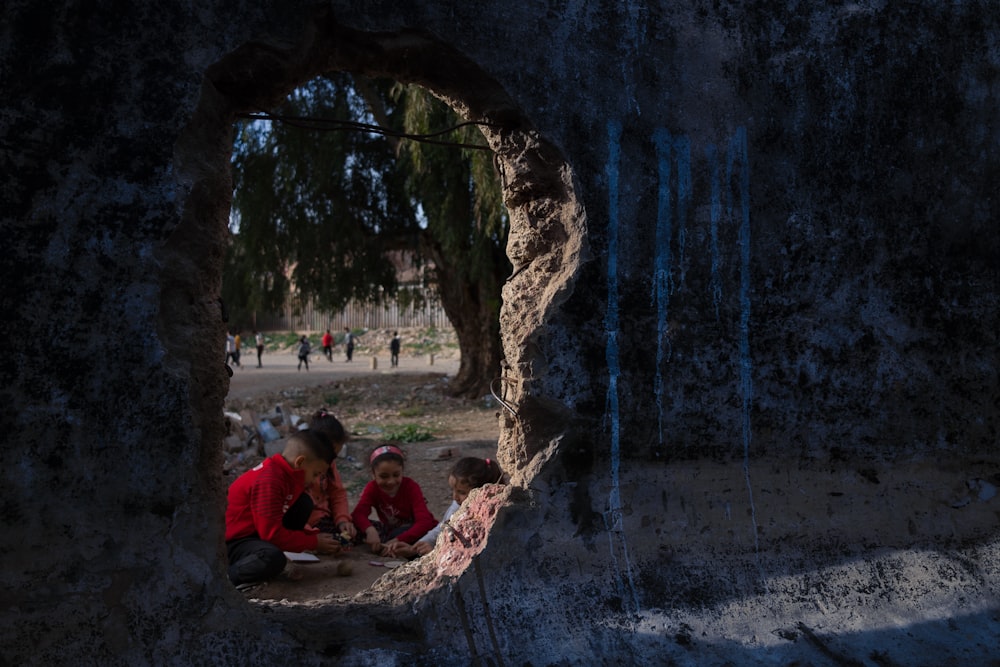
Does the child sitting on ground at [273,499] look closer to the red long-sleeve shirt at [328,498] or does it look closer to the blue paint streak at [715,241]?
the red long-sleeve shirt at [328,498]

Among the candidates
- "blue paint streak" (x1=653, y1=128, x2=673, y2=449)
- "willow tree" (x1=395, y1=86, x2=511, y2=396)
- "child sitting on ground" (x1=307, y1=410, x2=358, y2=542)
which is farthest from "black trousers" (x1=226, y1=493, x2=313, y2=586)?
"willow tree" (x1=395, y1=86, x2=511, y2=396)

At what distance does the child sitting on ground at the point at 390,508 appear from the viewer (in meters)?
4.07

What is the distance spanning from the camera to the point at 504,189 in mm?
2482

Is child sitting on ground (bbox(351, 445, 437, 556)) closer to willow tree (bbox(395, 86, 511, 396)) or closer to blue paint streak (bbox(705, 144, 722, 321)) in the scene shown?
blue paint streak (bbox(705, 144, 722, 321))

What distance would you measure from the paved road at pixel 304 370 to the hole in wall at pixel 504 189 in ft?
33.9

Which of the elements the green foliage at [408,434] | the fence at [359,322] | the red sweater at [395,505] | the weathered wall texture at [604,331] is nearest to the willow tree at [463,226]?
the green foliage at [408,434]

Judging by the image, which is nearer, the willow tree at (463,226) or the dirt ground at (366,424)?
the dirt ground at (366,424)

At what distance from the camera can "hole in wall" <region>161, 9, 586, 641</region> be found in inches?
81.0

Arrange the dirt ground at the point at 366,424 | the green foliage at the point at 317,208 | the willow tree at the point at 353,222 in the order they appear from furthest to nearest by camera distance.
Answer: the green foliage at the point at 317,208, the willow tree at the point at 353,222, the dirt ground at the point at 366,424

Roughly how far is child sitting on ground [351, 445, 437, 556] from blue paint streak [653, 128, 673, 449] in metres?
2.18

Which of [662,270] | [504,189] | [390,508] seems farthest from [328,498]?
[662,270]

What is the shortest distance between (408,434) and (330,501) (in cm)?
414

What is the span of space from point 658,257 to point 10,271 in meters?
1.79

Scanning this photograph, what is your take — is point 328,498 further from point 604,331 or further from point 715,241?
point 715,241
